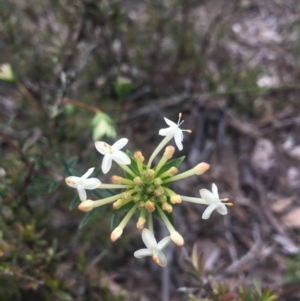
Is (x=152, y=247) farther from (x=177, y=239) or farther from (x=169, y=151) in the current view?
(x=169, y=151)

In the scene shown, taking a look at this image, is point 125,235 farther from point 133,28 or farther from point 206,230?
point 133,28

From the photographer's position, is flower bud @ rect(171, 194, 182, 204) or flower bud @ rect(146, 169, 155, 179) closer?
flower bud @ rect(171, 194, 182, 204)

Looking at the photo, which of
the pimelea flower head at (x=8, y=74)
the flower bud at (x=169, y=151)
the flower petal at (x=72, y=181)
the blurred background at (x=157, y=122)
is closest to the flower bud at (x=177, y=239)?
the flower bud at (x=169, y=151)

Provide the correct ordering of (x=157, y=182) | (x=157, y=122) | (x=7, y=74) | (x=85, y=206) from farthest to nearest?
(x=157, y=122) → (x=7, y=74) → (x=157, y=182) → (x=85, y=206)

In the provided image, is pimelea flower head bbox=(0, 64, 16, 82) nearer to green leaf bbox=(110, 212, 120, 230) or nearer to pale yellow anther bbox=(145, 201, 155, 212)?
green leaf bbox=(110, 212, 120, 230)

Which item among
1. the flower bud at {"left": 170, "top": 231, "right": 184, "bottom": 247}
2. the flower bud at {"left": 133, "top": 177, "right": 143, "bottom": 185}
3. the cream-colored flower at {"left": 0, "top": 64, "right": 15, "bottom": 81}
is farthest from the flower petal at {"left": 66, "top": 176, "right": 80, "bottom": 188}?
the cream-colored flower at {"left": 0, "top": 64, "right": 15, "bottom": 81}

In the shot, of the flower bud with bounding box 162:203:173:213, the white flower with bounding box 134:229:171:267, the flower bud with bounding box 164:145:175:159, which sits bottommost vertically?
the white flower with bounding box 134:229:171:267

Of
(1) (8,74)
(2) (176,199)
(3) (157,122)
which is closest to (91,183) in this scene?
(2) (176,199)

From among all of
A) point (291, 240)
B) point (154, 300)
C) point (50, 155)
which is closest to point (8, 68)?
point (50, 155)
